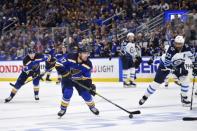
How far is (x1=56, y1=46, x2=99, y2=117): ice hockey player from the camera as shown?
880 centimetres

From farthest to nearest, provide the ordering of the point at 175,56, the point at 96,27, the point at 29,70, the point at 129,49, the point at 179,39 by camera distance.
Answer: the point at 96,27 → the point at 129,49 → the point at 29,70 → the point at 175,56 → the point at 179,39

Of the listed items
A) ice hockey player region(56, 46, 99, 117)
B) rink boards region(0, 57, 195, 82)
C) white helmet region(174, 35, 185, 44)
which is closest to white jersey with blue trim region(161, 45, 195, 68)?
white helmet region(174, 35, 185, 44)

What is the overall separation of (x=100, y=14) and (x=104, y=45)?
342 centimetres

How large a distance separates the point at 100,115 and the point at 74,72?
92cm

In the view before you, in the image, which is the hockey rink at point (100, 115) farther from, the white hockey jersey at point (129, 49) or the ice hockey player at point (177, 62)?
the white hockey jersey at point (129, 49)

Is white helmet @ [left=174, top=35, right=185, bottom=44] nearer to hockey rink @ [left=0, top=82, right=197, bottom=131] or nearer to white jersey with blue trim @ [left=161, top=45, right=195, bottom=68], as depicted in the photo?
white jersey with blue trim @ [left=161, top=45, right=195, bottom=68]

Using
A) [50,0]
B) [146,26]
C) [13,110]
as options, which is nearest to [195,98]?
[13,110]

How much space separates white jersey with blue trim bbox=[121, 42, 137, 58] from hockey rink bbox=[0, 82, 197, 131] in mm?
3052

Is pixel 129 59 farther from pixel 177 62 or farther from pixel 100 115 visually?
pixel 100 115

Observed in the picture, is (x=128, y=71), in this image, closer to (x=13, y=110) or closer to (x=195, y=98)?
(x=195, y=98)

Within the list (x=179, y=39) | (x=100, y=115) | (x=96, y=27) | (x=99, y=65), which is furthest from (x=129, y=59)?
(x=100, y=115)

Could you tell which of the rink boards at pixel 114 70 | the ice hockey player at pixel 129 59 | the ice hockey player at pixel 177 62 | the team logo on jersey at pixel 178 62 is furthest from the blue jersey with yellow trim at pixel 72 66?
the rink boards at pixel 114 70

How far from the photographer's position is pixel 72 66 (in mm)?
8898

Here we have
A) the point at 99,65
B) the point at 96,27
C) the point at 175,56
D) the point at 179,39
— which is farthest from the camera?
the point at 96,27
